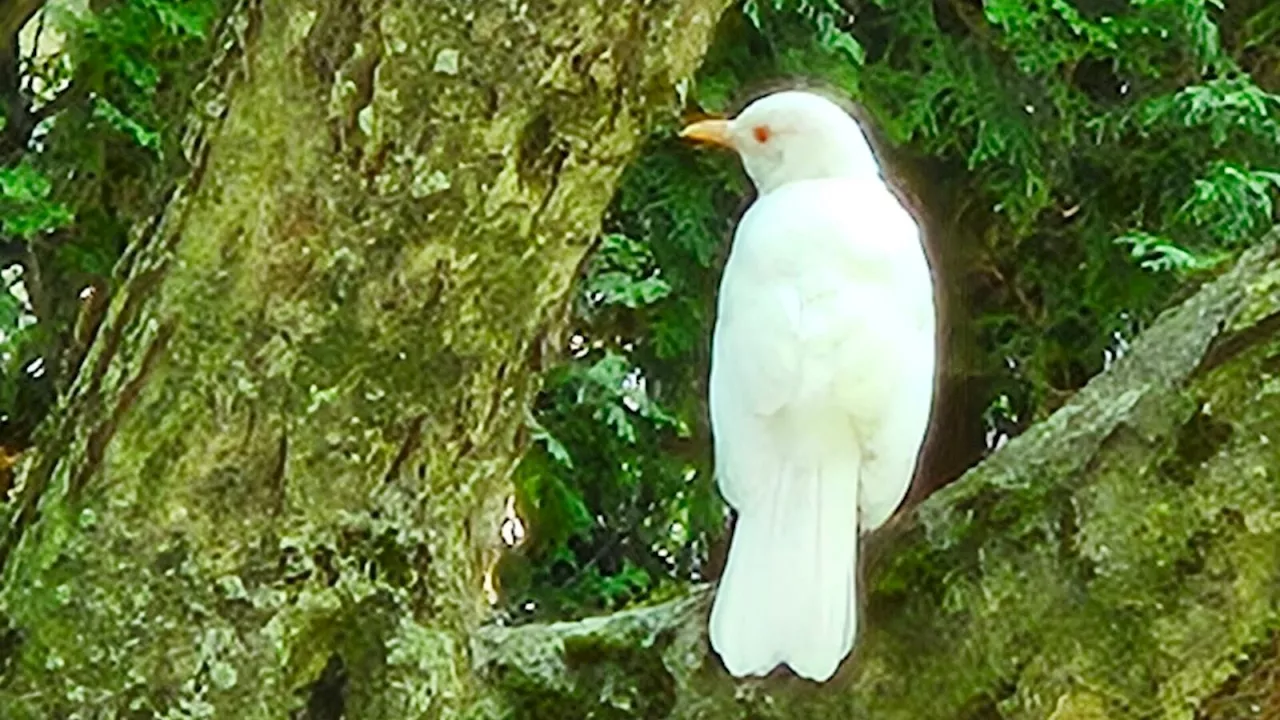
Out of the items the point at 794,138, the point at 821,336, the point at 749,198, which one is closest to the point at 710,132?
the point at 794,138

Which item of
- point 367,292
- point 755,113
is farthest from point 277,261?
point 755,113

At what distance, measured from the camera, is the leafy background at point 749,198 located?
50.8 inches

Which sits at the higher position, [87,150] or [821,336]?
[87,150]

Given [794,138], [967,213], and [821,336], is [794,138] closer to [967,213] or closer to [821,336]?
[821,336]

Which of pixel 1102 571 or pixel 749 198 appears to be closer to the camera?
pixel 1102 571

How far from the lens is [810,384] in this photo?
2.67ft

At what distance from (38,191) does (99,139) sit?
0.10 metres

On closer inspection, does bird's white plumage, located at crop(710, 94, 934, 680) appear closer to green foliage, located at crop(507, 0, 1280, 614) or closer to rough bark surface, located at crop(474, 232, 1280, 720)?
rough bark surface, located at crop(474, 232, 1280, 720)

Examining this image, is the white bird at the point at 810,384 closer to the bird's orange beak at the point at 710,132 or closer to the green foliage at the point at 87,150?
the bird's orange beak at the point at 710,132

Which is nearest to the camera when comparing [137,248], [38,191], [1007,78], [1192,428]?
[1192,428]

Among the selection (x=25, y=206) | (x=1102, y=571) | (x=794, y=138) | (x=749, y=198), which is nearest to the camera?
(x=1102, y=571)

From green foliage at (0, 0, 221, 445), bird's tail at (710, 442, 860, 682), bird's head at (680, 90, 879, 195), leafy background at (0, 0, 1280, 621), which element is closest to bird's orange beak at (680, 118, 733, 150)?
bird's head at (680, 90, 879, 195)

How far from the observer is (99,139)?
129 cm

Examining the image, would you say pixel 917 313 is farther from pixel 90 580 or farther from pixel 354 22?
pixel 90 580
